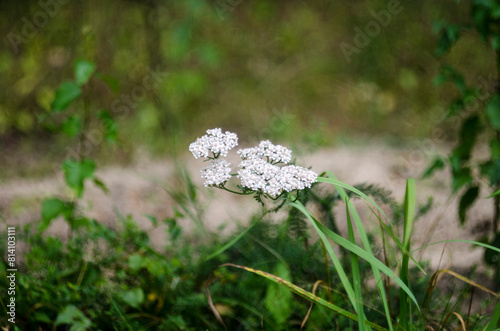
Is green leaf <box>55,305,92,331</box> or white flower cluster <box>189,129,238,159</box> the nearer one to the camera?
white flower cluster <box>189,129,238,159</box>

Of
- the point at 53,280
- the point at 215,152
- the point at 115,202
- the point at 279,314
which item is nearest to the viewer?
the point at 215,152

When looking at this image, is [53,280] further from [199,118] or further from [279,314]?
[199,118]

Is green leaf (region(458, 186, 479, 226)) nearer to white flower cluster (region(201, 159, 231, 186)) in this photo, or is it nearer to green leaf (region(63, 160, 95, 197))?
white flower cluster (region(201, 159, 231, 186))

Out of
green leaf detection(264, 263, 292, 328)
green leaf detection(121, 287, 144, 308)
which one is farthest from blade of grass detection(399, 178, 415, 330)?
green leaf detection(121, 287, 144, 308)

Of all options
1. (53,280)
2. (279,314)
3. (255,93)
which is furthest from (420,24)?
(53,280)

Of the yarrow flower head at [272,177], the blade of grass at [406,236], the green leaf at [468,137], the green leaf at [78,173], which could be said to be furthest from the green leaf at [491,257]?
the green leaf at [78,173]

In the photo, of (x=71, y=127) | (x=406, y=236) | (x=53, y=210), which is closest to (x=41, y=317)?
(x=53, y=210)

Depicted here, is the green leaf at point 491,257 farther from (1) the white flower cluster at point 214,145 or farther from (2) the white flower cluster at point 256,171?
(1) the white flower cluster at point 214,145
